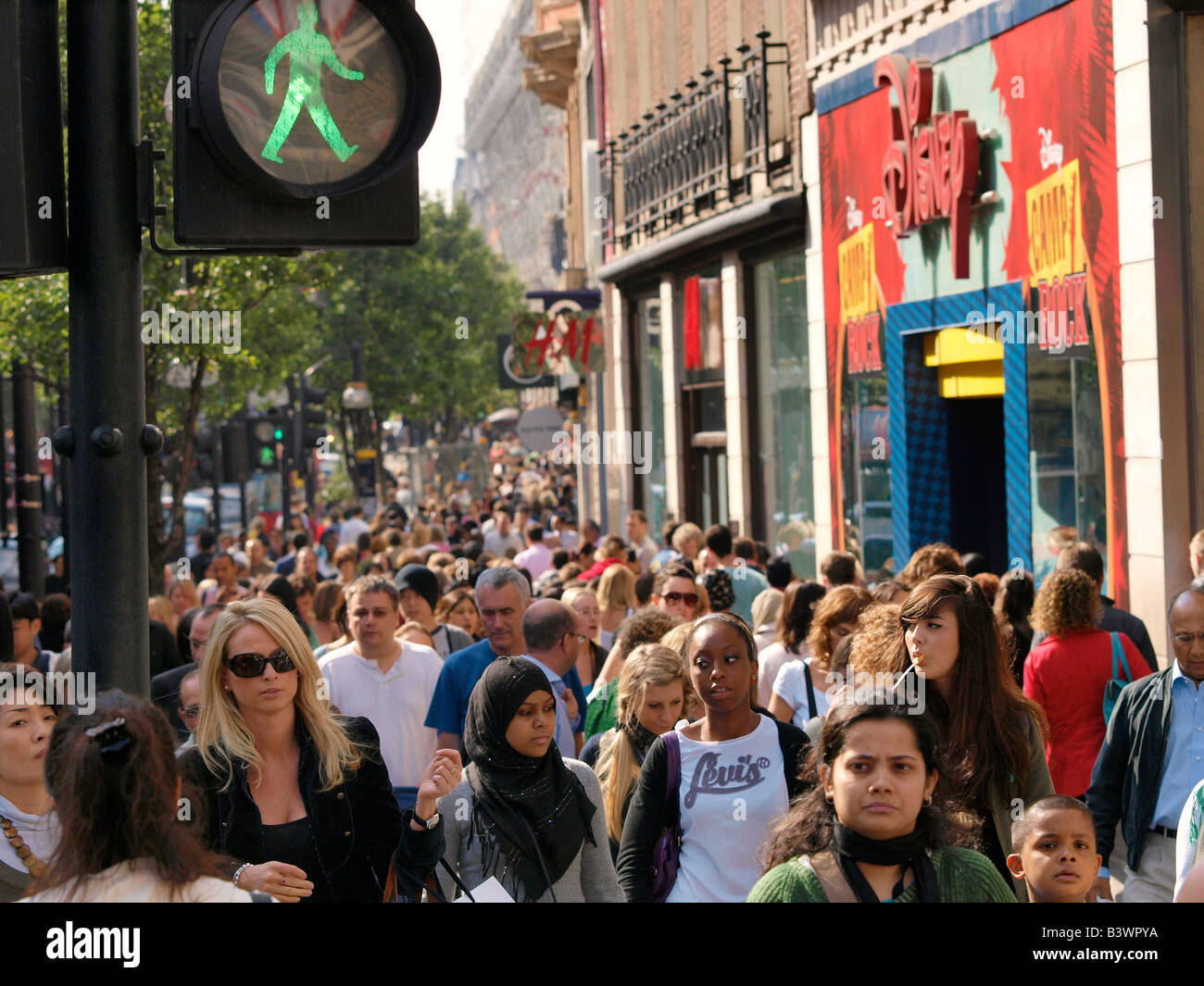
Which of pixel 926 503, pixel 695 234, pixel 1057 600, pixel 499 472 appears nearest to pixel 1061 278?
pixel 926 503

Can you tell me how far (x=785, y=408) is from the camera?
1997 centimetres

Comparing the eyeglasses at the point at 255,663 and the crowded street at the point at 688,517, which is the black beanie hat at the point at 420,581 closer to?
the crowded street at the point at 688,517

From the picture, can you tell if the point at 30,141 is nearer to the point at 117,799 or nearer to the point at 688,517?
the point at 117,799

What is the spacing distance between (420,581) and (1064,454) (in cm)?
571

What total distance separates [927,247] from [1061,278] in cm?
294

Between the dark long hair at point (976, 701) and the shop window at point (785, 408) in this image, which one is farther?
the shop window at point (785, 408)

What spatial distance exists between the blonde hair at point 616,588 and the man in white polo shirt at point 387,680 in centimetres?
277

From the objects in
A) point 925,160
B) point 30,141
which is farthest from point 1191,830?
point 925,160

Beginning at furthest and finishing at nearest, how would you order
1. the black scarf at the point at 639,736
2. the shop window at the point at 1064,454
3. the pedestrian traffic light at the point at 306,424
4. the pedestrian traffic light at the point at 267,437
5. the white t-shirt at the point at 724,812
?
the pedestrian traffic light at the point at 306,424 → the pedestrian traffic light at the point at 267,437 → the shop window at the point at 1064,454 → the black scarf at the point at 639,736 → the white t-shirt at the point at 724,812

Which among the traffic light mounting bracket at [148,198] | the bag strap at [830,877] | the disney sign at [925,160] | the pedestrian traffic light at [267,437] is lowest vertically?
the bag strap at [830,877]

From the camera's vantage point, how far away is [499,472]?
54562 mm

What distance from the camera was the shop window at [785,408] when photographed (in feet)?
63.2

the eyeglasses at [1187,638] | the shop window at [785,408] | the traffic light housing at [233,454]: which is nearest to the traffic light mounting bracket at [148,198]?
the eyeglasses at [1187,638]

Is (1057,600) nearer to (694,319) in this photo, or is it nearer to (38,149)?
(38,149)
